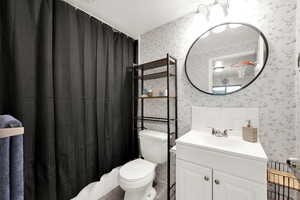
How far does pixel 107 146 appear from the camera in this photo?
1.61 m

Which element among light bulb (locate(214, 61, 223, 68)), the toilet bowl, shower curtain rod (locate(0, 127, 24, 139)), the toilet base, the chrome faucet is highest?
light bulb (locate(214, 61, 223, 68))

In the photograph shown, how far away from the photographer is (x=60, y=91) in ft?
4.05

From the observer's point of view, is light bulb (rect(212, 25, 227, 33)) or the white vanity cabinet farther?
light bulb (rect(212, 25, 227, 33))

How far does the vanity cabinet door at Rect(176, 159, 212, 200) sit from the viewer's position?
3.18ft

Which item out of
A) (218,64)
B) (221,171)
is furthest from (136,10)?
(221,171)

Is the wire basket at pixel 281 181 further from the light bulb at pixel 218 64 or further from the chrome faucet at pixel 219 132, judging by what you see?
the light bulb at pixel 218 64

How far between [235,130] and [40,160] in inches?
75.2

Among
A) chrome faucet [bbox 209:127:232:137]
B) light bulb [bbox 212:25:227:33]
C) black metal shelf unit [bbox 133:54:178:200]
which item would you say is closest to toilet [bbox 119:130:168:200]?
black metal shelf unit [bbox 133:54:178:200]

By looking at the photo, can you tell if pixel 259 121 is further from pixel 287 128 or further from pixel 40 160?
pixel 40 160

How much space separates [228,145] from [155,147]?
2.67 ft

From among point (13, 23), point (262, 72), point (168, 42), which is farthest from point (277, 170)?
point (13, 23)

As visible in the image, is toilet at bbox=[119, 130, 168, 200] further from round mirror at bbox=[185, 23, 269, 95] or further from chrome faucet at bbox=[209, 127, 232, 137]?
round mirror at bbox=[185, 23, 269, 95]

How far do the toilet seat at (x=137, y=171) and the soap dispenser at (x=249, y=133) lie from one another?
1.02 metres

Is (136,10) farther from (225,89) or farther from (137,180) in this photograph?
(137,180)
